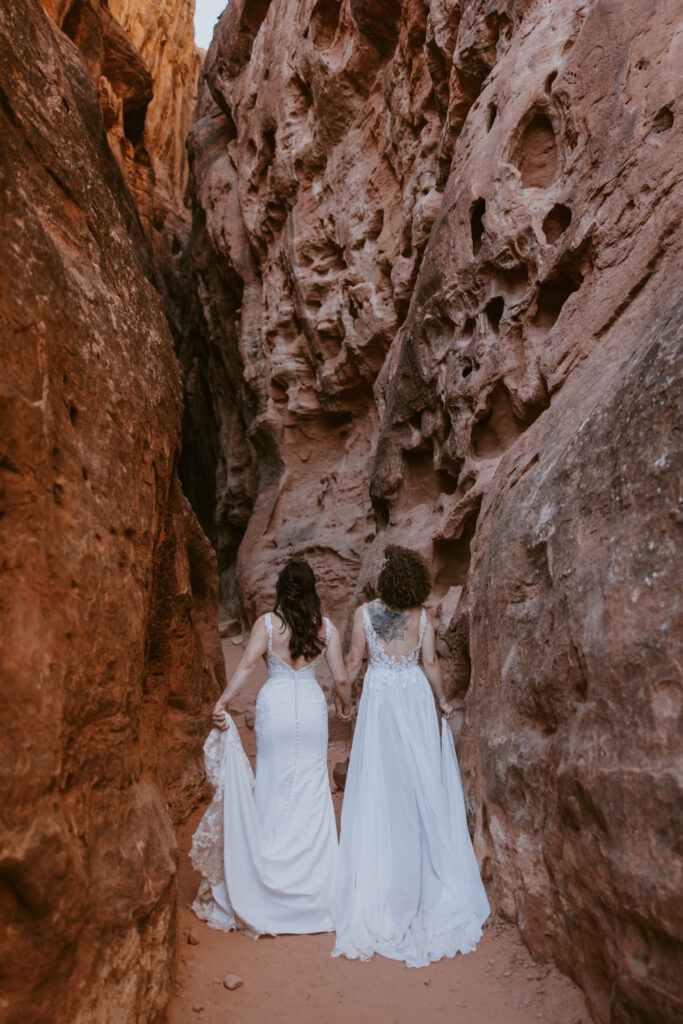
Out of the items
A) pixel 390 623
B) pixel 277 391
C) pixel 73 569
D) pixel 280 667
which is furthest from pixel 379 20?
pixel 73 569

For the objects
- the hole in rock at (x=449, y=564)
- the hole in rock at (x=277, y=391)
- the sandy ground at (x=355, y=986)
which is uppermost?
the hole in rock at (x=277, y=391)

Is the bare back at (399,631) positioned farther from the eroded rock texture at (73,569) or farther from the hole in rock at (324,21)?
the hole in rock at (324,21)

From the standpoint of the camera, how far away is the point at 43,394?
116 inches

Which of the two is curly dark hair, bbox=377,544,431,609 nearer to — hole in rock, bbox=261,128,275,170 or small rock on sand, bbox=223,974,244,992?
small rock on sand, bbox=223,974,244,992

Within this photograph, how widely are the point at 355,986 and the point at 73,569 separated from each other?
2.49 metres

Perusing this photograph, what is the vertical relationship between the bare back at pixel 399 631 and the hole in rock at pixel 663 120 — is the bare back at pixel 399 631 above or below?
below

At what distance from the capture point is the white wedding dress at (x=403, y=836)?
13.4ft

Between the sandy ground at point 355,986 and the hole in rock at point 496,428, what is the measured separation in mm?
3789

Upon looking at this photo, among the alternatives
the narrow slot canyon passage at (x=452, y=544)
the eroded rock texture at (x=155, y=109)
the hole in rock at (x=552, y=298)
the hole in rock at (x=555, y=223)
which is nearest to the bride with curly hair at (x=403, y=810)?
the narrow slot canyon passage at (x=452, y=544)

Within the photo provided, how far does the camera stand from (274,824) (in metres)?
4.53

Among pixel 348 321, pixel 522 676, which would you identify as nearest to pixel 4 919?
pixel 522 676

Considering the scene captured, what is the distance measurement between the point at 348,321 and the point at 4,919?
9505mm

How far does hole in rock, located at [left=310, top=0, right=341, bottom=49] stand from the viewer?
11500mm

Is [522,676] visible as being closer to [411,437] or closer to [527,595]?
[527,595]
